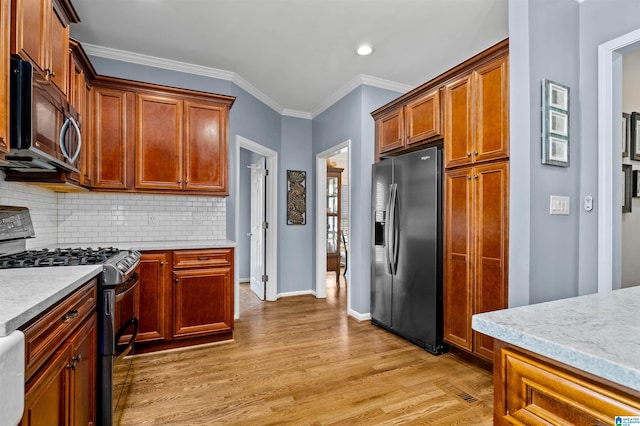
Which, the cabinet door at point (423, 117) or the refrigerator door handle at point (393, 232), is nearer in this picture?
the cabinet door at point (423, 117)

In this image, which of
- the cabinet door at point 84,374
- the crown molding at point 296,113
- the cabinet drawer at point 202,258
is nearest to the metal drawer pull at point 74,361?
the cabinet door at point 84,374

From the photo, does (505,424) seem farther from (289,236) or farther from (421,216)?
(289,236)

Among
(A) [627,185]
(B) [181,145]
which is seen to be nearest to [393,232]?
(A) [627,185]

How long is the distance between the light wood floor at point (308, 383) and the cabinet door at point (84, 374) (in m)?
0.40

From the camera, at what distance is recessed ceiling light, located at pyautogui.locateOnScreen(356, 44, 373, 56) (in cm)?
315

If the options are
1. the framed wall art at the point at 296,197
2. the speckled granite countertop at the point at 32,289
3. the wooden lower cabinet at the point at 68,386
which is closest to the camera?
the speckled granite countertop at the point at 32,289

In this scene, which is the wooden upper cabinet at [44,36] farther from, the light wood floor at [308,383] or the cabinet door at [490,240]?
the cabinet door at [490,240]

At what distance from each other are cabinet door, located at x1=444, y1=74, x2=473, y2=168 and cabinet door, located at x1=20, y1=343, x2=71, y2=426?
268cm

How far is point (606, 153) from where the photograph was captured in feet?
6.23

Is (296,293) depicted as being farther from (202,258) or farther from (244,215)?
(202,258)

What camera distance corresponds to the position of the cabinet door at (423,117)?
9.60 ft

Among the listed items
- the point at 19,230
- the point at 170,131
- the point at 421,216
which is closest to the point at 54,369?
the point at 19,230

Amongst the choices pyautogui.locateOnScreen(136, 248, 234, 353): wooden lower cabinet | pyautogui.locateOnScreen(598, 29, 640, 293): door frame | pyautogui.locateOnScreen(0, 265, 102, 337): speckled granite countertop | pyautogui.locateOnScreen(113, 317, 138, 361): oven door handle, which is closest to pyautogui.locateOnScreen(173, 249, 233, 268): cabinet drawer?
pyautogui.locateOnScreen(136, 248, 234, 353): wooden lower cabinet

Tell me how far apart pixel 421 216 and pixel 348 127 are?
1630 mm
